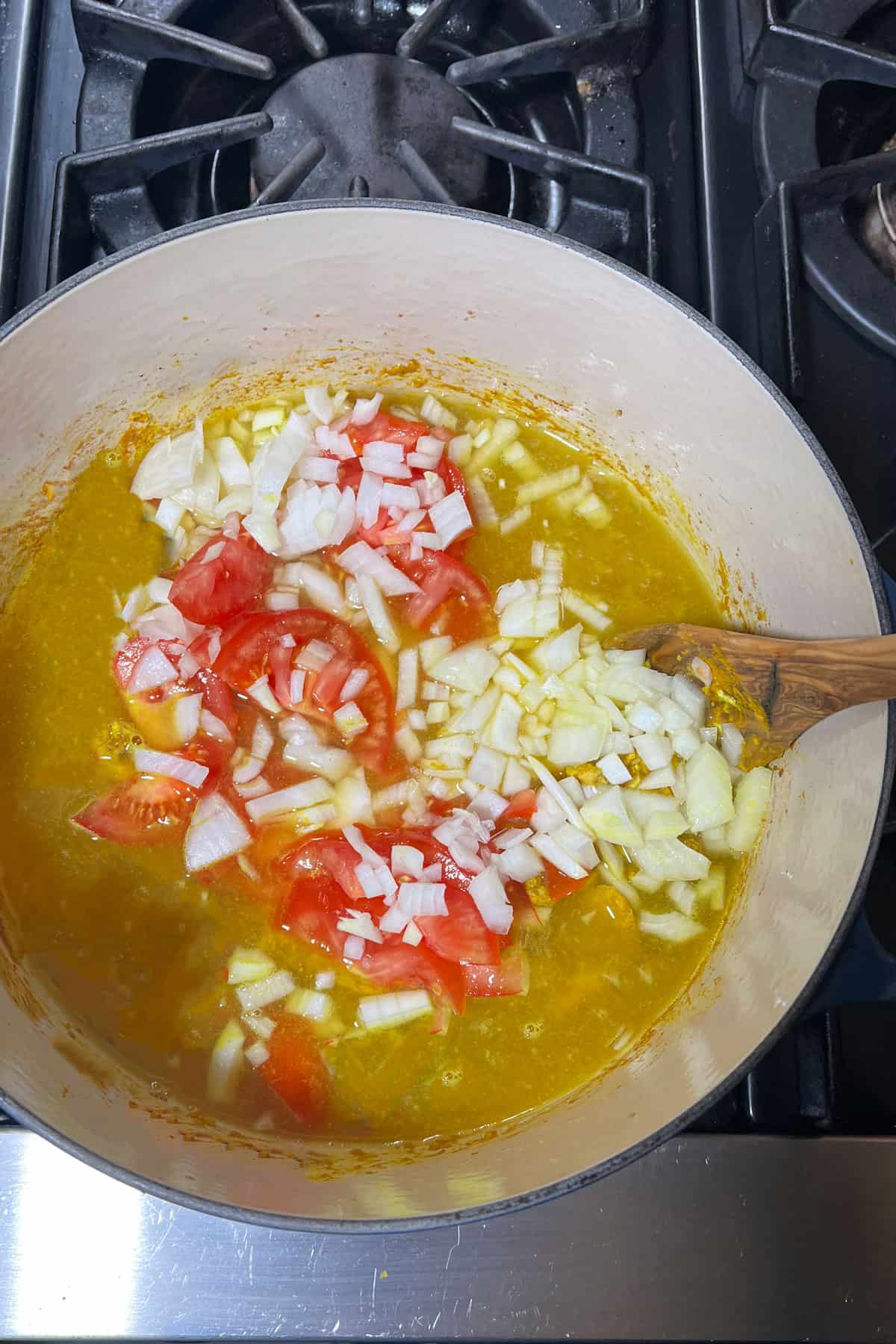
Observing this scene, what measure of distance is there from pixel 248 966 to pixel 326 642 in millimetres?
585

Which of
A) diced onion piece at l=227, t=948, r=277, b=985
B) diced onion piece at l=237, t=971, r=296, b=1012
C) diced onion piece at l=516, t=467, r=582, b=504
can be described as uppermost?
diced onion piece at l=516, t=467, r=582, b=504

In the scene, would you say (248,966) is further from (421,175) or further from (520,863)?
(421,175)

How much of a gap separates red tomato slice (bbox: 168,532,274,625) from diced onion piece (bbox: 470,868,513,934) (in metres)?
0.67

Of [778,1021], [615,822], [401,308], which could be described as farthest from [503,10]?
[778,1021]

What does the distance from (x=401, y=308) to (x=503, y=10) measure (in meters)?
0.61

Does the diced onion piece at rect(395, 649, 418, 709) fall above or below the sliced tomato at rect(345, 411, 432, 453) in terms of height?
below

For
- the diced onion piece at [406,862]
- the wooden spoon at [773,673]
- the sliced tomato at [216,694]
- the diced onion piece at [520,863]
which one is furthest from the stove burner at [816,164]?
the sliced tomato at [216,694]

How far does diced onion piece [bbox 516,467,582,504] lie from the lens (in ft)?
6.63

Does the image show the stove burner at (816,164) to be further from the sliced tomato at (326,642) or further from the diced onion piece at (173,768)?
the diced onion piece at (173,768)

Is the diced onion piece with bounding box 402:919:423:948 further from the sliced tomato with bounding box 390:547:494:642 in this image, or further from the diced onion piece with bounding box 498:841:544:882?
the sliced tomato with bounding box 390:547:494:642

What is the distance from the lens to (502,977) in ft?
5.63

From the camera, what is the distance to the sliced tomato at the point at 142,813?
1.76m

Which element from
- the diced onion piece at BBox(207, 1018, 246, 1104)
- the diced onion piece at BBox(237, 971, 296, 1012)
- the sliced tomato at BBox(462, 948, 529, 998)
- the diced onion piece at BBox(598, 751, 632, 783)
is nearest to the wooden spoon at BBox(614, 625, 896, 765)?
the diced onion piece at BBox(598, 751, 632, 783)

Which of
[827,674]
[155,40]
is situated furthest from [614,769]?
[155,40]
